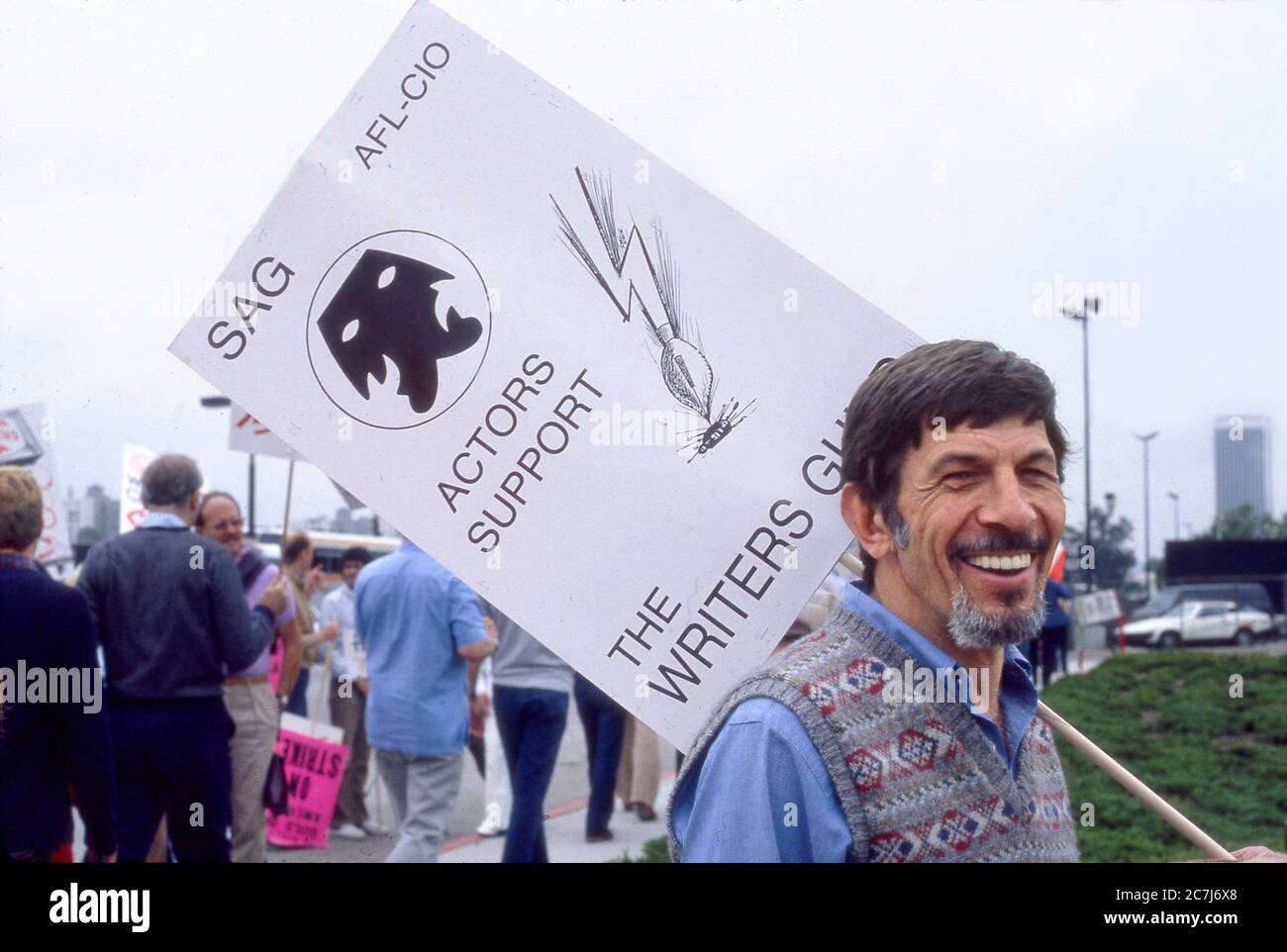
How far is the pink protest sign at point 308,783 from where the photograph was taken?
242 inches

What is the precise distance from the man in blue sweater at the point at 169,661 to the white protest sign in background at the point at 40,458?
85 centimetres

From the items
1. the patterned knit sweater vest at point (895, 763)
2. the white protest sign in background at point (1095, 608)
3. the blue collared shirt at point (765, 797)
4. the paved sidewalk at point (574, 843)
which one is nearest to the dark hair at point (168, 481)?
the paved sidewalk at point (574, 843)

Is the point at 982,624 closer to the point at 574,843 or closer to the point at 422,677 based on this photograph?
the point at 422,677

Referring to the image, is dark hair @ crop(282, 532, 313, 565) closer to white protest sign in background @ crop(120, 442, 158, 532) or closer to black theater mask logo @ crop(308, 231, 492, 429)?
white protest sign in background @ crop(120, 442, 158, 532)

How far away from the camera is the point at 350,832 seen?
7.36 m

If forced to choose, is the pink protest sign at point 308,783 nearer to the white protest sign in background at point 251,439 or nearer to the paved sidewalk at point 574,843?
the paved sidewalk at point 574,843

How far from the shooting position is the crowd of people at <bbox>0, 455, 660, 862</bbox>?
3482mm

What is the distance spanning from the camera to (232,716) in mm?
4977

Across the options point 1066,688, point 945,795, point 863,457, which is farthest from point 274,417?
point 1066,688

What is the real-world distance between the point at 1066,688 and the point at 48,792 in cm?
1183

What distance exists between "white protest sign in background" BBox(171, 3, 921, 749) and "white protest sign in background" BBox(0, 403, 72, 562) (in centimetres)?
342

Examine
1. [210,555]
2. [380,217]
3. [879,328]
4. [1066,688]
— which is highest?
[380,217]

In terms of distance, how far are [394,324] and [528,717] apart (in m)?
3.44

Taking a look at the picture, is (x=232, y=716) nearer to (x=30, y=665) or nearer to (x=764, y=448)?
(x=30, y=665)
